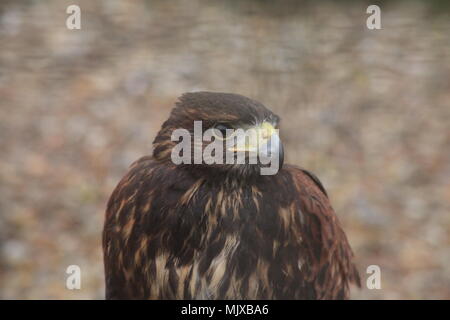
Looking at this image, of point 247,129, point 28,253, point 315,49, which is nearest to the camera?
point 247,129

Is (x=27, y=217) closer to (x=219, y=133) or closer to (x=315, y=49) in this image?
(x=315, y=49)

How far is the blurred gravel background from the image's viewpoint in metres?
3.51

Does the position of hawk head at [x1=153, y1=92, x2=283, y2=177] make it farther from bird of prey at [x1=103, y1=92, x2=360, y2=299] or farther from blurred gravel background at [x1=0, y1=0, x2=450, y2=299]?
blurred gravel background at [x1=0, y1=0, x2=450, y2=299]

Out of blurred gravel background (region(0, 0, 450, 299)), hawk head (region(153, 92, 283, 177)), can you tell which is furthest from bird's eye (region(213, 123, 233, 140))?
blurred gravel background (region(0, 0, 450, 299))

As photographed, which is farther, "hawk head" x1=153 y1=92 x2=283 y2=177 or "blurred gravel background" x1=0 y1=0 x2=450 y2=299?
"blurred gravel background" x1=0 y1=0 x2=450 y2=299

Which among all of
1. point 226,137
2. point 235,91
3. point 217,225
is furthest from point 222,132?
point 235,91

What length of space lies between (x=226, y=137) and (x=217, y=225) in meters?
0.22

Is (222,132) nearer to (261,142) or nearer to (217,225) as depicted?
(261,142)

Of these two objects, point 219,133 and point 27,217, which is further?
point 27,217

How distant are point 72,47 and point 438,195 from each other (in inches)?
Answer: 80.2

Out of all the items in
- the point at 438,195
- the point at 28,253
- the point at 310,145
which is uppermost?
the point at 310,145

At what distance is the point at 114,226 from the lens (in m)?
1.97

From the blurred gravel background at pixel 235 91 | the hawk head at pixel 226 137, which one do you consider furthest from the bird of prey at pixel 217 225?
the blurred gravel background at pixel 235 91

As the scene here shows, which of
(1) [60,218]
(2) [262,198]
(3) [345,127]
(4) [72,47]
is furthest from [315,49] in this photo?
(2) [262,198]
